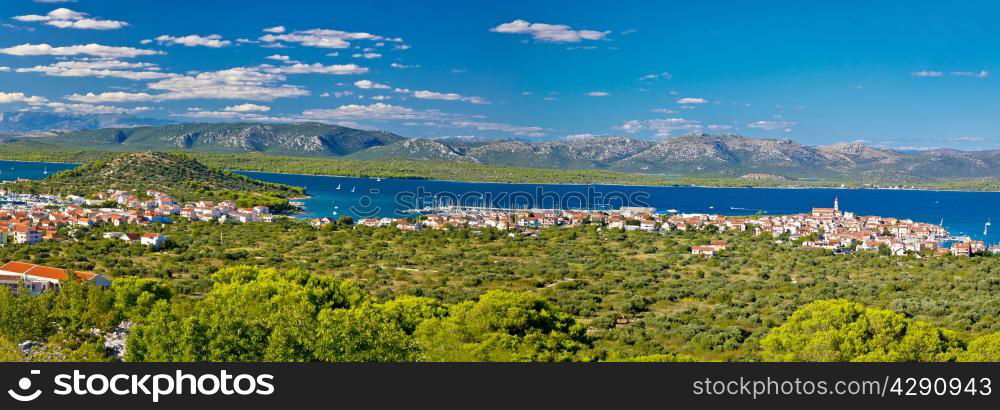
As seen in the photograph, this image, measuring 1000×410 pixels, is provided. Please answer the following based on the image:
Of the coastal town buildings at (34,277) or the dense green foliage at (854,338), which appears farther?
the coastal town buildings at (34,277)

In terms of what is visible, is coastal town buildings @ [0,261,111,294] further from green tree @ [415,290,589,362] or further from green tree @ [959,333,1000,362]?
green tree @ [959,333,1000,362]

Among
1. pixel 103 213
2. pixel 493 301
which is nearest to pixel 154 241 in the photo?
pixel 103 213

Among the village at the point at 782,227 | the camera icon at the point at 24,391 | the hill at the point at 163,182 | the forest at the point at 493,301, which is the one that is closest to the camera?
the camera icon at the point at 24,391

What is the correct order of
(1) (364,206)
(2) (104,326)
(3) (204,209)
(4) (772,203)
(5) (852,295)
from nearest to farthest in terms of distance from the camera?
(2) (104,326)
(5) (852,295)
(3) (204,209)
(1) (364,206)
(4) (772,203)

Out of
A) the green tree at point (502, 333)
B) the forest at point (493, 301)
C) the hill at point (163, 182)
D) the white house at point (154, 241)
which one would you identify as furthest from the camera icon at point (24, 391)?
the hill at point (163, 182)

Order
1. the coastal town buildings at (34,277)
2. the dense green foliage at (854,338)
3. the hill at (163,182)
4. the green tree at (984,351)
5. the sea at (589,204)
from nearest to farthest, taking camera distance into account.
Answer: the green tree at (984,351)
the dense green foliage at (854,338)
the coastal town buildings at (34,277)
the hill at (163,182)
the sea at (589,204)

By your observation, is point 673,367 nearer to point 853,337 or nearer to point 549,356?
point 549,356

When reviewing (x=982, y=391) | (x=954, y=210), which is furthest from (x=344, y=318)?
(x=954, y=210)

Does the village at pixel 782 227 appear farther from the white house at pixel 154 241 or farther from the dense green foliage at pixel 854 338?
the dense green foliage at pixel 854 338

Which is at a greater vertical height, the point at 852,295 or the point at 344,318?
the point at 344,318
